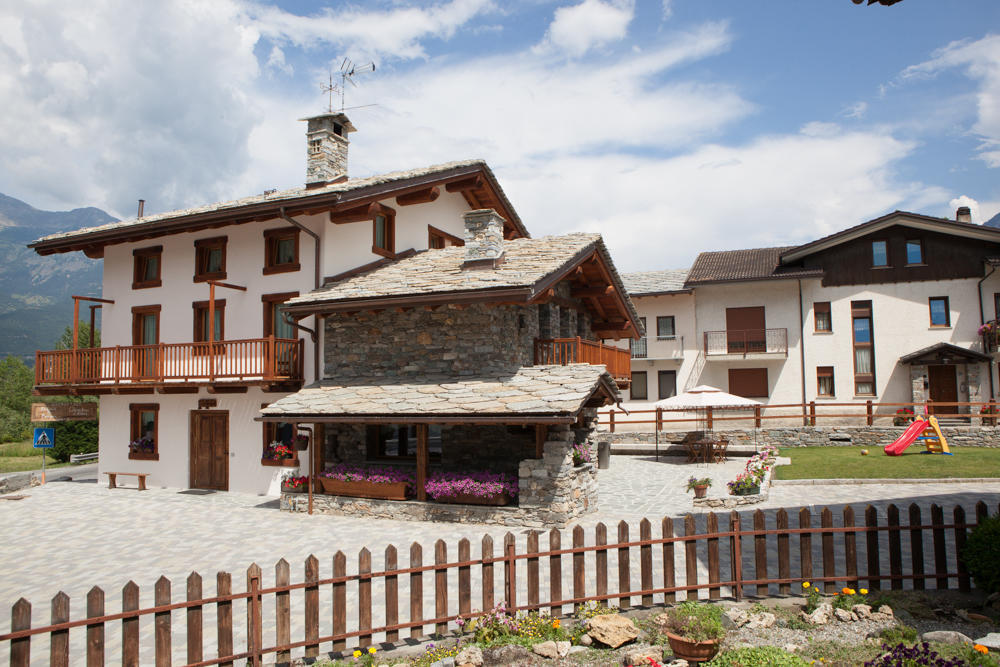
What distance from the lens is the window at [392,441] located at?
57.6 ft

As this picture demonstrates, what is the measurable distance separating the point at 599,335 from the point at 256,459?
1184 centimetres

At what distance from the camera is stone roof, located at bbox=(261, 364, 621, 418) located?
42.4 feet

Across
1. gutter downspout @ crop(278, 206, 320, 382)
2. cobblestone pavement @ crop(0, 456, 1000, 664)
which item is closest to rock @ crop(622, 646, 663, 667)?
cobblestone pavement @ crop(0, 456, 1000, 664)

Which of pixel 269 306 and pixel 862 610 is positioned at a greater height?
pixel 269 306

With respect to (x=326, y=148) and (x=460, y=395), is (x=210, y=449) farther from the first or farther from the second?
(x=326, y=148)

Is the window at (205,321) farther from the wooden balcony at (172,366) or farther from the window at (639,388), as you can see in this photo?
the window at (639,388)

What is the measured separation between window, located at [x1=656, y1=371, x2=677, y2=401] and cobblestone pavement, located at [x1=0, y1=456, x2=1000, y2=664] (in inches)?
643

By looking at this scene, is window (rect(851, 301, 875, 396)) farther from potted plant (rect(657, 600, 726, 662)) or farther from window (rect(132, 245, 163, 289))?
window (rect(132, 245, 163, 289))

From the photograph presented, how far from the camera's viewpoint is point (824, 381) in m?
32.3

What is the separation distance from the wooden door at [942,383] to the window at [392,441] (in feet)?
80.2

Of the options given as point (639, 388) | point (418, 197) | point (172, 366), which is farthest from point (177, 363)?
point (639, 388)

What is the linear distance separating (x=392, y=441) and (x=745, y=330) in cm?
2146

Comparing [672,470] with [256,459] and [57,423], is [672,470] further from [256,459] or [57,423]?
[57,423]

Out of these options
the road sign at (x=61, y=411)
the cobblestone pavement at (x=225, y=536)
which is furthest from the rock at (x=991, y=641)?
the road sign at (x=61, y=411)
